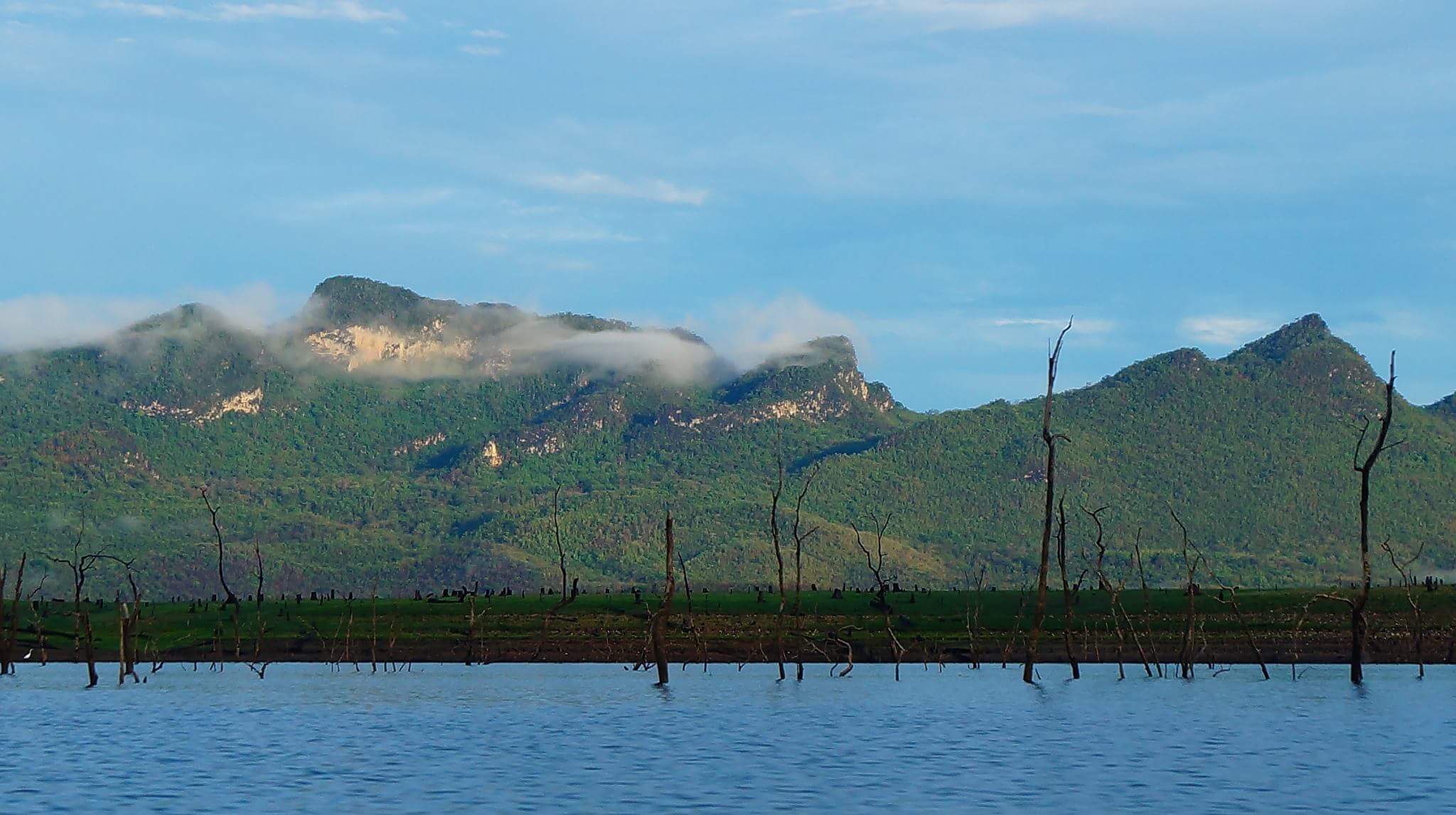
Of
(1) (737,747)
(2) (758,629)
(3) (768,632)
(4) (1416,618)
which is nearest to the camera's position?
(1) (737,747)

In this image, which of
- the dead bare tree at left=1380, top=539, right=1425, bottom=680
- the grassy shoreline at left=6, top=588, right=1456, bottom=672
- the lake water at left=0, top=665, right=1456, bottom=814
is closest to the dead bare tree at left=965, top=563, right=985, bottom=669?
the grassy shoreline at left=6, top=588, right=1456, bottom=672

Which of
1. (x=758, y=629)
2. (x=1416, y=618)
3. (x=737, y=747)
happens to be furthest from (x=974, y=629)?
(x=737, y=747)

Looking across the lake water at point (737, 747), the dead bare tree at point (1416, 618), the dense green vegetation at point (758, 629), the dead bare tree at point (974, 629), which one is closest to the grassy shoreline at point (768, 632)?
the dense green vegetation at point (758, 629)

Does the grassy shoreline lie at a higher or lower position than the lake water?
higher

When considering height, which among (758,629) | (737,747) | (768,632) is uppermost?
(758,629)

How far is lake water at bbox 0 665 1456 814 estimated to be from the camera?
49.1 metres

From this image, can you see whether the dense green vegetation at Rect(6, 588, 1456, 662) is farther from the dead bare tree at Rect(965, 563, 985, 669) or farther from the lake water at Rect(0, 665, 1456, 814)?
the lake water at Rect(0, 665, 1456, 814)

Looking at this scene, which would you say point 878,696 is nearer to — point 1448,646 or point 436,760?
point 436,760

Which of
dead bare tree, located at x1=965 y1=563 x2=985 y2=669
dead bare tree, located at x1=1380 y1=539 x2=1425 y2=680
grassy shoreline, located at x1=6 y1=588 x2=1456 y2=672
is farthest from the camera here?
grassy shoreline, located at x1=6 y1=588 x2=1456 y2=672

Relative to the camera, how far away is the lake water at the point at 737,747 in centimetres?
4906

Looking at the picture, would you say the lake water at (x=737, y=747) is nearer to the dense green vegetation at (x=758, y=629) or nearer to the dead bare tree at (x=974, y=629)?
the dead bare tree at (x=974, y=629)

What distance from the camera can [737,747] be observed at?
65.6 meters

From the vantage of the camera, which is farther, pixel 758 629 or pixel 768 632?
pixel 758 629

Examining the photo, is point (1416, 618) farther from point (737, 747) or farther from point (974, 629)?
point (737, 747)
